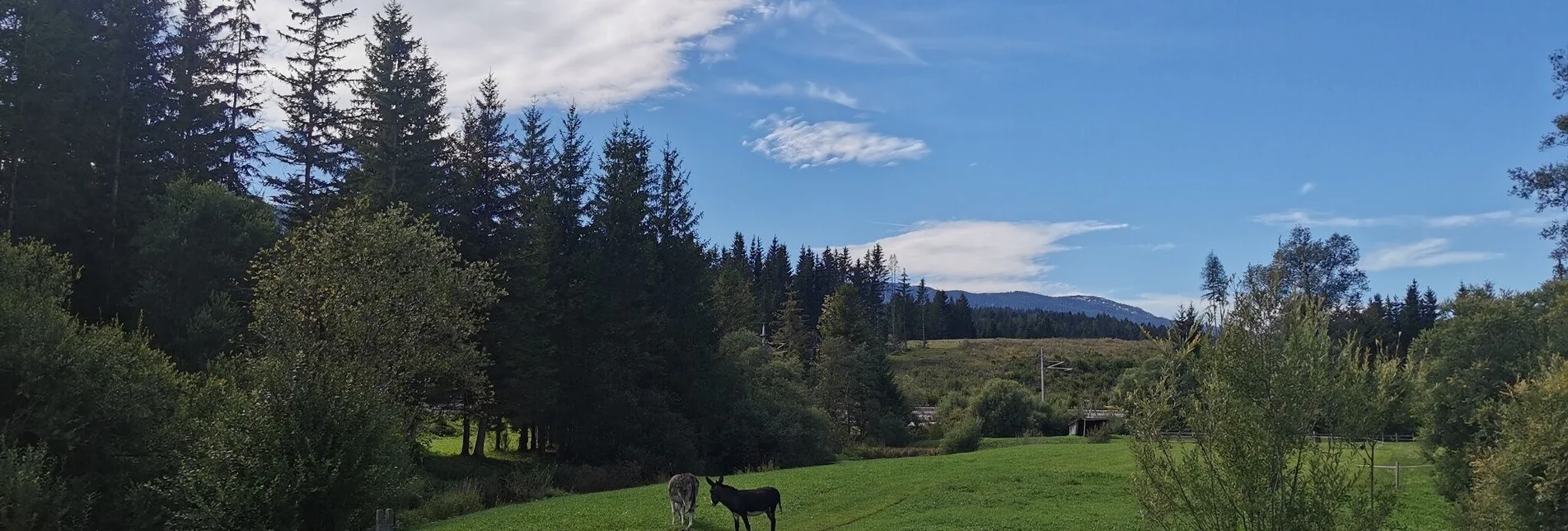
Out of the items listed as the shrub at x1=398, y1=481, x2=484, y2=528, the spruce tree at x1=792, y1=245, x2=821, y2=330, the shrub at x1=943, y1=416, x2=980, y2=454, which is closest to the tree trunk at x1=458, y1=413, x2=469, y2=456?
A: the shrub at x1=398, y1=481, x2=484, y2=528

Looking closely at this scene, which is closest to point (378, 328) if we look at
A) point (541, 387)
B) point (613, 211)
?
point (541, 387)

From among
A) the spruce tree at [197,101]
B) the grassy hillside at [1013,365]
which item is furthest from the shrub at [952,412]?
the spruce tree at [197,101]

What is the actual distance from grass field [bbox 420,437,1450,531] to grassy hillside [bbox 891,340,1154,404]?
41311 millimetres

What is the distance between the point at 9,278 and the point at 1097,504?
30881 mm

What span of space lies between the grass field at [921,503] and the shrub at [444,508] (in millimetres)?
1231

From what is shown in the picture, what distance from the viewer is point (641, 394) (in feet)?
157

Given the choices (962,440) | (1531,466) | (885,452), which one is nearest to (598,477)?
(885,452)

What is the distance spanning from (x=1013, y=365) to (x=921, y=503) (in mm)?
86180

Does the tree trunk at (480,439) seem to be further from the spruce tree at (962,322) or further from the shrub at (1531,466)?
the spruce tree at (962,322)

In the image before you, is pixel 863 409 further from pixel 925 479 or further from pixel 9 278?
pixel 9 278

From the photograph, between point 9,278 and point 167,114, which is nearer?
point 9,278

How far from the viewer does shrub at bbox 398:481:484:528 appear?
28500 millimetres

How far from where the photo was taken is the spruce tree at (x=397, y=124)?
4016 cm

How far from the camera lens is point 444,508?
29578mm
